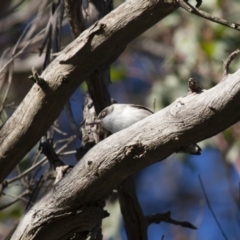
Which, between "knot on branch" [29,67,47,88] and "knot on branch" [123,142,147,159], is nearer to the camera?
"knot on branch" [123,142,147,159]

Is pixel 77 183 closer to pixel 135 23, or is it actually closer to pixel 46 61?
A: pixel 135 23

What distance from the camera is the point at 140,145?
2.54m

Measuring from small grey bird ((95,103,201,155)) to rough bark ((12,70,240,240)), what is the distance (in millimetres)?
843

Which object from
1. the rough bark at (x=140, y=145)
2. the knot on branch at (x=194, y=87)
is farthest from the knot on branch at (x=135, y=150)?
the knot on branch at (x=194, y=87)

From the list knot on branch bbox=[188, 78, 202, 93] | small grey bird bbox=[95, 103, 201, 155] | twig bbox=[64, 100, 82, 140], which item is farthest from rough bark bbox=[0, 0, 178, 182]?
twig bbox=[64, 100, 82, 140]

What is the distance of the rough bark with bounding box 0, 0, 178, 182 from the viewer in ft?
9.28

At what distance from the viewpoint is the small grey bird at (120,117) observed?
11.8ft

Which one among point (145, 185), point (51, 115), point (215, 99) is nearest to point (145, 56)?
point (145, 185)

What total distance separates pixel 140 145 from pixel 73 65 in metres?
0.56

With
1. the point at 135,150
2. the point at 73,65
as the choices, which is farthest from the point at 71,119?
the point at 135,150

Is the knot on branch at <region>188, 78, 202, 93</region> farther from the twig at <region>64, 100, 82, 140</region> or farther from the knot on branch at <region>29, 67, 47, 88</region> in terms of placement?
the twig at <region>64, 100, 82, 140</region>

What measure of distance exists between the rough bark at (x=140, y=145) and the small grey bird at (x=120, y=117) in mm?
843

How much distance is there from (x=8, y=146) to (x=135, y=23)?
2.57 ft

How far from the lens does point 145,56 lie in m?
7.97
